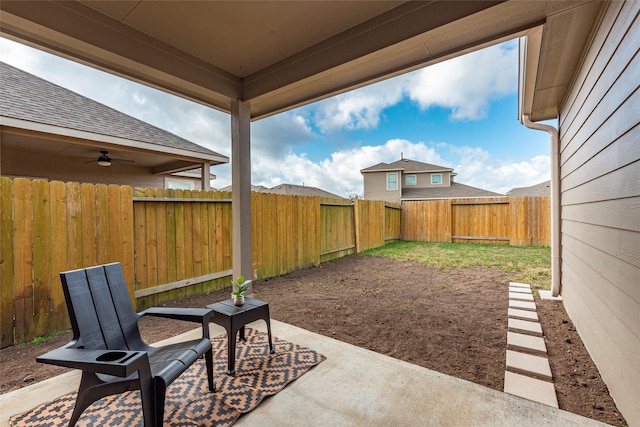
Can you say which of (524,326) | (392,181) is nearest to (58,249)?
(524,326)

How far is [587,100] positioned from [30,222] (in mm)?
5087

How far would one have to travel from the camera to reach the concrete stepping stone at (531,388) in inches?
73.6

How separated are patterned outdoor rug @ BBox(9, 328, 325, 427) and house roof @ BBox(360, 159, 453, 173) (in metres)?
16.1

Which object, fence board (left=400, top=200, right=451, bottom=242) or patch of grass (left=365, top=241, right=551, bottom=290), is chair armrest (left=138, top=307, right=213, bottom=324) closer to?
patch of grass (left=365, top=241, right=551, bottom=290)

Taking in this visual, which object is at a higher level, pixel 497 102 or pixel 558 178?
pixel 497 102

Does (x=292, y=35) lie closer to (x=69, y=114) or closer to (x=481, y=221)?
(x=69, y=114)

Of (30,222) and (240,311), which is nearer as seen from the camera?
(240,311)

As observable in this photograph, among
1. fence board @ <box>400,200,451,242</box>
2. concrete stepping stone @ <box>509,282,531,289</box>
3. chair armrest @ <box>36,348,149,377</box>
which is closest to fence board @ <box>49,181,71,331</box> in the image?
chair armrest @ <box>36,348,149,377</box>

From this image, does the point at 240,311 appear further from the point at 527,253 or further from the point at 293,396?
the point at 527,253

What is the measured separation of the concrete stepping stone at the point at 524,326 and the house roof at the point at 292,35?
2551 millimetres

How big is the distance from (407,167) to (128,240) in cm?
1768

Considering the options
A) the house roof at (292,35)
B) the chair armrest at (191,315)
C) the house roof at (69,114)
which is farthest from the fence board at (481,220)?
the chair armrest at (191,315)

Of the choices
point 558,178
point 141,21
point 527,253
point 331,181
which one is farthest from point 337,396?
point 331,181

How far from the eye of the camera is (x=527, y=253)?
25.5 ft
